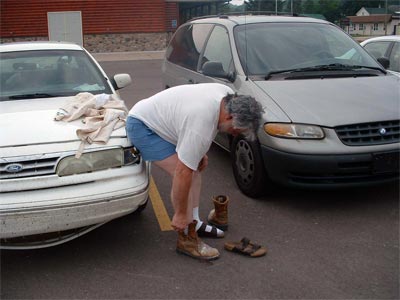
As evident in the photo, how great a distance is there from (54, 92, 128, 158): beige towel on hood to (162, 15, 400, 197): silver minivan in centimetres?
129

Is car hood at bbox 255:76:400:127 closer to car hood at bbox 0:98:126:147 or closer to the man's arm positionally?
the man's arm

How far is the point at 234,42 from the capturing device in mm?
5168

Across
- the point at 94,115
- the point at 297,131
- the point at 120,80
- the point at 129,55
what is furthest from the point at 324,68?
the point at 129,55

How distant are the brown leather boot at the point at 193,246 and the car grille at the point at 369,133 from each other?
1453 millimetres

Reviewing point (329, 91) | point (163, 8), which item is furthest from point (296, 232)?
point (163, 8)

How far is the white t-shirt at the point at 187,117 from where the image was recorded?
301cm

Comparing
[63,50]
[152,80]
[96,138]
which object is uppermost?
[63,50]

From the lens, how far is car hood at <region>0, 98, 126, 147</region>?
10.5 feet

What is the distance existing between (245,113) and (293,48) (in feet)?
8.09

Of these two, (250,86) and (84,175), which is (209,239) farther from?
(250,86)

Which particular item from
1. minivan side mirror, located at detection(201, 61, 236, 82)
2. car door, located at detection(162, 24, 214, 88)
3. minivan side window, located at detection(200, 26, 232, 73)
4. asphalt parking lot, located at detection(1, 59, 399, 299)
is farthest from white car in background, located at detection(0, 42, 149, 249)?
car door, located at detection(162, 24, 214, 88)

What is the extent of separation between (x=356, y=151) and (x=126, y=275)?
6.85 ft

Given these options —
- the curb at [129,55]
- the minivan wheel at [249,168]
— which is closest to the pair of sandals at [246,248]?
the minivan wheel at [249,168]

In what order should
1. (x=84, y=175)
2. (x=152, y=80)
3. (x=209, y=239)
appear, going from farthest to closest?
(x=152, y=80), (x=209, y=239), (x=84, y=175)
